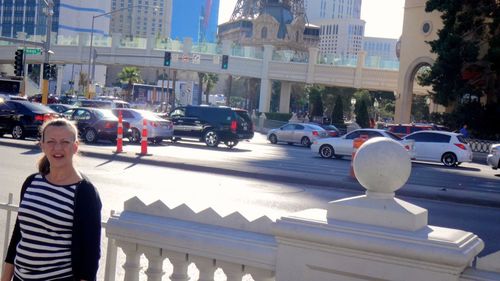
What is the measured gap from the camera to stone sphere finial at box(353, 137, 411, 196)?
3.14 metres

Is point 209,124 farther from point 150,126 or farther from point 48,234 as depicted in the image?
point 48,234

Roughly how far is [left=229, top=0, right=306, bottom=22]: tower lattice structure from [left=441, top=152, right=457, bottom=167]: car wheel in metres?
83.4

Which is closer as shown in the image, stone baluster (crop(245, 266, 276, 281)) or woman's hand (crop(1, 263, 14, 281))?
stone baluster (crop(245, 266, 276, 281))

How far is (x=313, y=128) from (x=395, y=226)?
33.1 meters

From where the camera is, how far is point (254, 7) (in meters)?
Answer: 116

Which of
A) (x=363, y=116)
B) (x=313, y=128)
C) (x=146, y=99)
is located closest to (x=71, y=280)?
(x=313, y=128)

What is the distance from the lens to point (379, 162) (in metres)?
Result: 3.13

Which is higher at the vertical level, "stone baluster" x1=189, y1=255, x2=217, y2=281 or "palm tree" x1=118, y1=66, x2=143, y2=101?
"palm tree" x1=118, y1=66, x2=143, y2=101

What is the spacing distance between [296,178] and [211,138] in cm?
1250

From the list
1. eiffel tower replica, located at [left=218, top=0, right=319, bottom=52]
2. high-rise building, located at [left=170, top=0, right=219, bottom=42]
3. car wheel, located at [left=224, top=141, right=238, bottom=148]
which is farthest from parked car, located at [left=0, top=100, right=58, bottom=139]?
high-rise building, located at [left=170, top=0, right=219, bottom=42]

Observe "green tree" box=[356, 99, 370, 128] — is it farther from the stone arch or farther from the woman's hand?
the woman's hand

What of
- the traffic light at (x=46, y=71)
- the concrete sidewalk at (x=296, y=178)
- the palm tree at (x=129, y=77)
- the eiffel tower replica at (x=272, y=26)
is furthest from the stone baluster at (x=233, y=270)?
the eiffel tower replica at (x=272, y=26)

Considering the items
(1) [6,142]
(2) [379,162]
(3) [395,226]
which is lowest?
(1) [6,142]

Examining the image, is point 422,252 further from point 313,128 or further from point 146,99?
point 146,99
